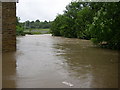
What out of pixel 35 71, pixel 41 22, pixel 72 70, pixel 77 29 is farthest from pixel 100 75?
pixel 41 22

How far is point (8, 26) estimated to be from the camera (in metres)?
12.5

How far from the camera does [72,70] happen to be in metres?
7.61

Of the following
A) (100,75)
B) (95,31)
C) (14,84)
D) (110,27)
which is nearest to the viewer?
(14,84)

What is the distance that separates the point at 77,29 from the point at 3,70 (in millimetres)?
27707

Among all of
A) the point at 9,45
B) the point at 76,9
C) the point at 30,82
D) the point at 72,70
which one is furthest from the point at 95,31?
the point at 76,9

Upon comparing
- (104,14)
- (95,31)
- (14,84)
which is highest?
(104,14)

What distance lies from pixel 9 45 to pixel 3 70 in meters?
5.35

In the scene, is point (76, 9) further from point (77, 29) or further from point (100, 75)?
point (100, 75)

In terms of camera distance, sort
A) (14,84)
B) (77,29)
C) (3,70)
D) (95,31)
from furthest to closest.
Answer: (77,29) < (95,31) < (3,70) < (14,84)

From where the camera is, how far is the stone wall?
12.2 meters

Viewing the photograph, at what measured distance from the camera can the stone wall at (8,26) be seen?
12.2 metres

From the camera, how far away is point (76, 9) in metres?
37.2

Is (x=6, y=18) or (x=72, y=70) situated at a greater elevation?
(x=6, y=18)

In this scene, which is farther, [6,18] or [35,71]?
[6,18]
